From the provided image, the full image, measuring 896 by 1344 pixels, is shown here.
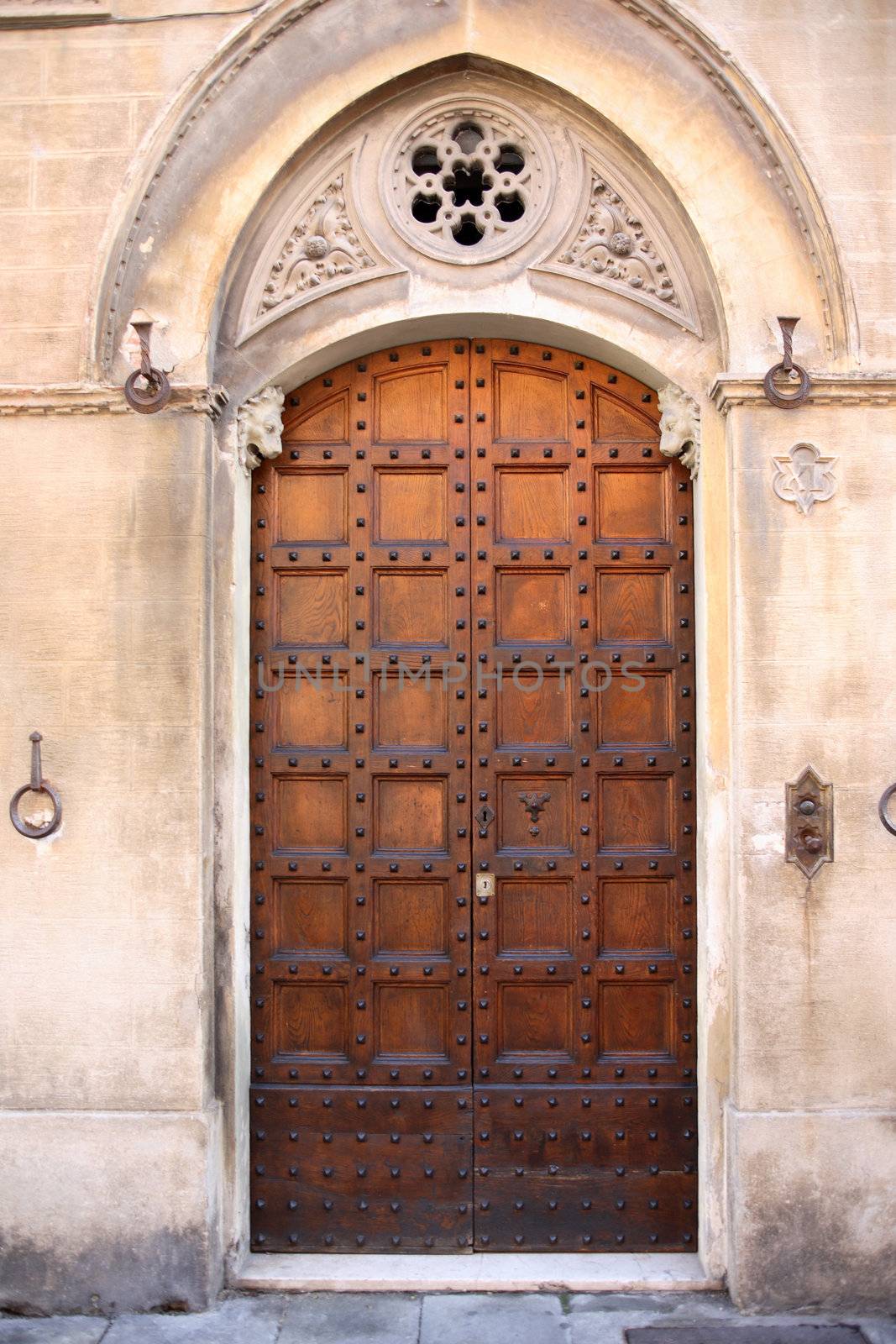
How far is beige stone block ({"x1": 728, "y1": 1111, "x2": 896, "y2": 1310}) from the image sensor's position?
12.9 feet

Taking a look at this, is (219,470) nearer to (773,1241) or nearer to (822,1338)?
(773,1241)

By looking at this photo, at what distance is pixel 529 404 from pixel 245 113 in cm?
146

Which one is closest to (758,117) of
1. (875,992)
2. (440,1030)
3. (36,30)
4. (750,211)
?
(750,211)

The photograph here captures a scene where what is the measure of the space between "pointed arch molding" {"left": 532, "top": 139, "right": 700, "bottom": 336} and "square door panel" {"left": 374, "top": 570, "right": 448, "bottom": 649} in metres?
1.25

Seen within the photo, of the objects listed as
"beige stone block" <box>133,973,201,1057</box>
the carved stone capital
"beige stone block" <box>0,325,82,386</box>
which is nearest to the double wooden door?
the carved stone capital

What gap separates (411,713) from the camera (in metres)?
4.39

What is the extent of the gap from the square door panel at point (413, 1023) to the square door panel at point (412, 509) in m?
1.72

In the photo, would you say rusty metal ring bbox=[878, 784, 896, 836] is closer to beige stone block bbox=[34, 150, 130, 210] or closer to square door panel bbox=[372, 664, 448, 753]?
square door panel bbox=[372, 664, 448, 753]

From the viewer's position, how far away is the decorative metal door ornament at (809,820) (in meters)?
4.02

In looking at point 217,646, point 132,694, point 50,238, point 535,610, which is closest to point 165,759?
point 132,694

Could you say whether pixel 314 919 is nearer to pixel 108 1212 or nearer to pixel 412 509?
pixel 108 1212

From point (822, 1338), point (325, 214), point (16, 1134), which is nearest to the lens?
point (822, 1338)

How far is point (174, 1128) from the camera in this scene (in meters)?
3.97

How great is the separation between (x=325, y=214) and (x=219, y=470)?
1055 millimetres
